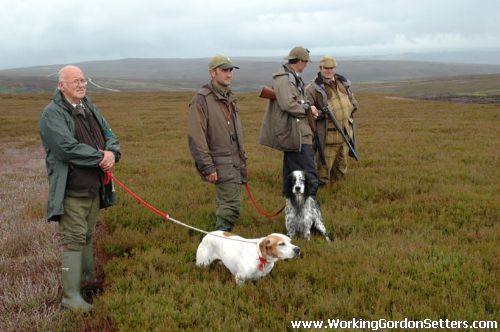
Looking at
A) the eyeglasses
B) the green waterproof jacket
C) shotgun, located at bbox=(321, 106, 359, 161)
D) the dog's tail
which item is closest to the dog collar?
the dog's tail

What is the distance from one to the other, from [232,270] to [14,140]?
1945 centimetres

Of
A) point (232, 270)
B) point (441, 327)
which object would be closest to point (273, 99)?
point (232, 270)

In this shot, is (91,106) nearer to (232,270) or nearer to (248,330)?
(232,270)

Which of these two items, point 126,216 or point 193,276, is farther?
point 126,216

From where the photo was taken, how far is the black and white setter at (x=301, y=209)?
6414 mm

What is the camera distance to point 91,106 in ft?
16.3

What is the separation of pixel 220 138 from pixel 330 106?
11.6ft

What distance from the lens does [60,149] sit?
173 inches

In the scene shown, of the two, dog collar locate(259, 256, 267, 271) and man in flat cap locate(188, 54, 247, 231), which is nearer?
dog collar locate(259, 256, 267, 271)

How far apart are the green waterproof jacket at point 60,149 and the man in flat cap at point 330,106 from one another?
16.2 feet

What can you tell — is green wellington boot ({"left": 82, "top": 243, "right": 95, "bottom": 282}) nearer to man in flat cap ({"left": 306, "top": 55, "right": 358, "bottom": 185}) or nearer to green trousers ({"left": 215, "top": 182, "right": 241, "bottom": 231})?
green trousers ({"left": 215, "top": 182, "right": 241, "bottom": 231})

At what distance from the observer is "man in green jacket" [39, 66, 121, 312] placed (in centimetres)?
444

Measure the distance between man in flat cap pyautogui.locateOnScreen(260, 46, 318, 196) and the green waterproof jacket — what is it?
299cm

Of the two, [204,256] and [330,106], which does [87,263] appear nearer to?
[204,256]
